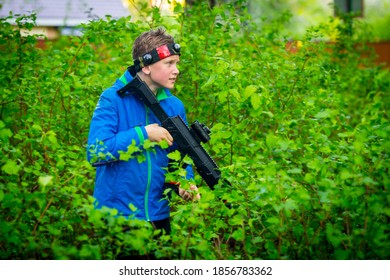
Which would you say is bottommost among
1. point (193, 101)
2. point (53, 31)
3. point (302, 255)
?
point (302, 255)

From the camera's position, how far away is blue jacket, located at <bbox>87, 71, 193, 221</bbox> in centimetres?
349

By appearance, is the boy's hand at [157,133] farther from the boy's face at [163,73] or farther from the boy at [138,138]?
the boy's face at [163,73]

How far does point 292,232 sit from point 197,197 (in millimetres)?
583

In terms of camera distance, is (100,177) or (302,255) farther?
(100,177)

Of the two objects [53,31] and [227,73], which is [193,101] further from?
[53,31]

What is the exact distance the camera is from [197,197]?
3.57 m

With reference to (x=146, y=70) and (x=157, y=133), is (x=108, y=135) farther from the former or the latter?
(x=146, y=70)

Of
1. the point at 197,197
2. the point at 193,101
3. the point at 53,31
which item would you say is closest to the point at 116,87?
the point at 197,197

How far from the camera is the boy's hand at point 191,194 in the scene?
11.4 ft

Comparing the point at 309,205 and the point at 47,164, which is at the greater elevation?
the point at 47,164

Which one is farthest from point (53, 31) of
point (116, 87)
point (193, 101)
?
point (116, 87)

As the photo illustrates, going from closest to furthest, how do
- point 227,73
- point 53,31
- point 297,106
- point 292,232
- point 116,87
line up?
point 292,232 < point 116,87 < point 227,73 < point 297,106 < point 53,31

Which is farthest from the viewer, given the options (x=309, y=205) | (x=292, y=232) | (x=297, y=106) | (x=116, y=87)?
(x=297, y=106)

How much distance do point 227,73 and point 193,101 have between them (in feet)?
3.95
